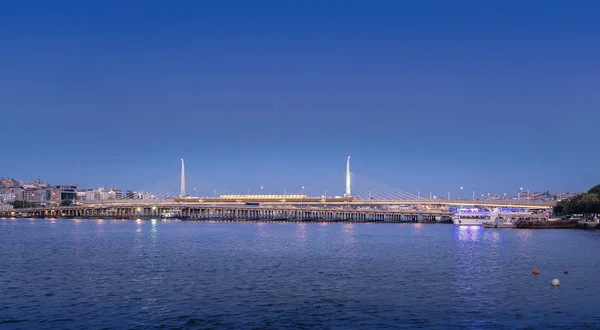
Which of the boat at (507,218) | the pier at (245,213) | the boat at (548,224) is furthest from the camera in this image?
the pier at (245,213)

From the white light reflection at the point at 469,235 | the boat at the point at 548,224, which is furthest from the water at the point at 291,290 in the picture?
the boat at the point at 548,224

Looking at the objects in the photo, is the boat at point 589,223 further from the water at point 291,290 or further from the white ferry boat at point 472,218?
the water at point 291,290

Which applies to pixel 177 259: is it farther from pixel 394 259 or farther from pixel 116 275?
pixel 394 259

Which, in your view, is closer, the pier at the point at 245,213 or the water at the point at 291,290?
the water at the point at 291,290

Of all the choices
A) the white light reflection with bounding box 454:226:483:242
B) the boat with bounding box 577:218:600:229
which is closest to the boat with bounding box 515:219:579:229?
the boat with bounding box 577:218:600:229

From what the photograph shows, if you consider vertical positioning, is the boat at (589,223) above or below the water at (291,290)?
below

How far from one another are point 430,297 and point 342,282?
591 cm

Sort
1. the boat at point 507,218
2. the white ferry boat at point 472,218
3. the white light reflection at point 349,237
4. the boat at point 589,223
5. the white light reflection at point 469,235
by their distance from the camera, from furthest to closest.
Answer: the white ferry boat at point 472,218 → the boat at point 507,218 → the boat at point 589,223 → the white light reflection at point 469,235 → the white light reflection at point 349,237

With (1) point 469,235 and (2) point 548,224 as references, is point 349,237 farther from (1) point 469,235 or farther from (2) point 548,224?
(2) point 548,224

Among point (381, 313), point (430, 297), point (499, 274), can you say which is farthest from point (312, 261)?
point (381, 313)

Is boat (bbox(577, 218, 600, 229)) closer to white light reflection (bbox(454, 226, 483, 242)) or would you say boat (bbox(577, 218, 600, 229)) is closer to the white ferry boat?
the white ferry boat

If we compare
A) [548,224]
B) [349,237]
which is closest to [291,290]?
[349,237]

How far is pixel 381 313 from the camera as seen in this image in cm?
2508

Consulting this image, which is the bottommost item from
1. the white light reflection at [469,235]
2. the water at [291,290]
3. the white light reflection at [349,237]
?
the white light reflection at [469,235]
